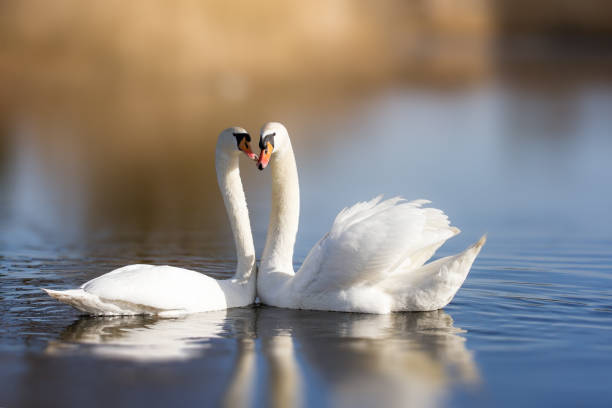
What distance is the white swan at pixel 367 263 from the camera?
22.1 ft

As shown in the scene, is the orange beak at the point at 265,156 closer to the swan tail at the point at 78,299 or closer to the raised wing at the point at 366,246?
the raised wing at the point at 366,246

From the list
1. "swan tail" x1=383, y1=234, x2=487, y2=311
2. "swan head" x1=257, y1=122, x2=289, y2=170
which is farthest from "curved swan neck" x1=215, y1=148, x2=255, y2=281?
"swan tail" x1=383, y1=234, x2=487, y2=311

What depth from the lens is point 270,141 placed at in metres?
7.11

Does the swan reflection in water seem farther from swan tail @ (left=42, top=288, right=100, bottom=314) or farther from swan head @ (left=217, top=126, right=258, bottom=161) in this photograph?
swan head @ (left=217, top=126, right=258, bottom=161)

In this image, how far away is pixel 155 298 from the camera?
6.73 m

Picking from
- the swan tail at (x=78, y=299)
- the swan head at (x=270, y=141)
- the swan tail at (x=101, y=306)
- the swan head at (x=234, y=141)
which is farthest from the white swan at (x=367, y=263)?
the swan tail at (x=78, y=299)

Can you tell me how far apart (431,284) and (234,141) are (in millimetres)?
1680

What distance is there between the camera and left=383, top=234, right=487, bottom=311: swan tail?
673 cm

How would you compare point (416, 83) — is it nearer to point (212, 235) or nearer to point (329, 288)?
point (212, 235)

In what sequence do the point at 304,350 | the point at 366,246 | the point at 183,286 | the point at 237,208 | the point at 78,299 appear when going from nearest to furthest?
the point at 304,350 < the point at 78,299 < the point at 366,246 < the point at 183,286 < the point at 237,208

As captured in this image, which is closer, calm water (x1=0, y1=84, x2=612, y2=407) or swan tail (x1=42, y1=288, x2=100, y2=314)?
calm water (x1=0, y1=84, x2=612, y2=407)

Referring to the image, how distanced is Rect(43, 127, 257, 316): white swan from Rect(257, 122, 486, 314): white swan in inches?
6.6

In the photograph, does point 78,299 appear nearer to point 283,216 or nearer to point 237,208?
point 237,208

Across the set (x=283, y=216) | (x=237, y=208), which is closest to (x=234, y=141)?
(x=237, y=208)
